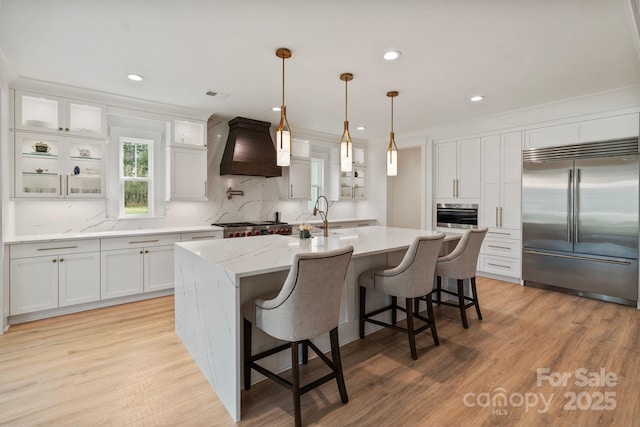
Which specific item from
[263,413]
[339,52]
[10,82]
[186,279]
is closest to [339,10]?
[339,52]

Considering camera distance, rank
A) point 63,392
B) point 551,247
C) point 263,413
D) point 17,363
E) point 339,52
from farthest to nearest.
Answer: point 551,247
point 339,52
point 17,363
point 63,392
point 263,413

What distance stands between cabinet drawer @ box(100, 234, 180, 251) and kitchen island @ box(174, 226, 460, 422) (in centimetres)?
138

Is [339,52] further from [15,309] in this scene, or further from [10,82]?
[15,309]

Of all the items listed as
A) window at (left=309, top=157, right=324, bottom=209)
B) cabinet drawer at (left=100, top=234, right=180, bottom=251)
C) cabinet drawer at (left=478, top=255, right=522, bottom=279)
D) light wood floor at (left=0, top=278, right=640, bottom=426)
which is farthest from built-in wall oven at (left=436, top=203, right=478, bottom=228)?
cabinet drawer at (left=100, top=234, right=180, bottom=251)

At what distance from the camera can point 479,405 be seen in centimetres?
192

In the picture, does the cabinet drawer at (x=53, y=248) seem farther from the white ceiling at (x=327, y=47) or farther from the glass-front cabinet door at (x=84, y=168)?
the white ceiling at (x=327, y=47)

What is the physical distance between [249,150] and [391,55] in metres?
2.73

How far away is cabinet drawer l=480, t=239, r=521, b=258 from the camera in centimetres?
465

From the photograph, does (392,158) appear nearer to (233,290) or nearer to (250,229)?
(233,290)

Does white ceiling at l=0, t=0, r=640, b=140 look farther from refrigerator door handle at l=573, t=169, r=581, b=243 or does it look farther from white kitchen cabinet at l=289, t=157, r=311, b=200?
white kitchen cabinet at l=289, t=157, r=311, b=200

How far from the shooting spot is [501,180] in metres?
4.77

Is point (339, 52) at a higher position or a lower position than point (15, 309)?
higher

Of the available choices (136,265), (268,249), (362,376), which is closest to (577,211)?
(362,376)

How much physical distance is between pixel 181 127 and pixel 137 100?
26.0 inches
